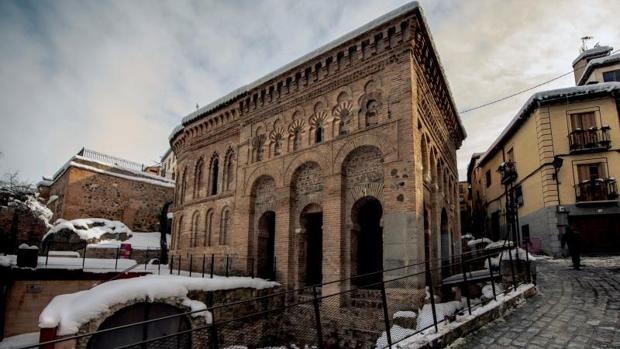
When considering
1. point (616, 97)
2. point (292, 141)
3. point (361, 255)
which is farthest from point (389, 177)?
point (616, 97)

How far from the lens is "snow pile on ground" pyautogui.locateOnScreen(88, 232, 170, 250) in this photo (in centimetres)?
2252

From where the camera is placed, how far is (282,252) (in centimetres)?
1312

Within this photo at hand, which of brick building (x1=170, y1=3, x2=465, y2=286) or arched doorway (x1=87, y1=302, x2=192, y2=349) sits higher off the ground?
Result: brick building (x1=170, y1=3, x2=465, y2=286)

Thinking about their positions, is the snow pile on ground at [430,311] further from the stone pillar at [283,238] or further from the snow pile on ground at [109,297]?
the snow pile on ground at [109,297]

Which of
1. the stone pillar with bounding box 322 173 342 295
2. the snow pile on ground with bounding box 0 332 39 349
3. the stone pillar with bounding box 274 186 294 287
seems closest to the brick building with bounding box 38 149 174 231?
the snow pile on ground with bounding box 0 332 39 349

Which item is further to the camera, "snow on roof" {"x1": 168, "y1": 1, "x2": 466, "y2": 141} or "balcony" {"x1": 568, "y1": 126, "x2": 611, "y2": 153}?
"balcony" {"x1": 568, "y1": 126, "x2": 611, "y2": 153}

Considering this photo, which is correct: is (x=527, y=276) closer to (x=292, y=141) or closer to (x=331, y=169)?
(x=331, y=169)

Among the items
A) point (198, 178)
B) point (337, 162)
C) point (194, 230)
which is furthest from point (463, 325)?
point (198, 178)

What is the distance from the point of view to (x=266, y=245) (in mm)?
14742

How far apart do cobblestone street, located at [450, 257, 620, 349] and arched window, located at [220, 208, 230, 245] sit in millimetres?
11700

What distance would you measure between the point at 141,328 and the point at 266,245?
5.87 metres

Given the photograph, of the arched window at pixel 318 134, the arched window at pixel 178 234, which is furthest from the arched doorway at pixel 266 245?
the arched window at pixel 178 234

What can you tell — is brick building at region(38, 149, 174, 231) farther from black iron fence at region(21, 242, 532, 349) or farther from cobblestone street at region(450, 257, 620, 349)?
cobblestone street at region(450, 257, 620, 349)

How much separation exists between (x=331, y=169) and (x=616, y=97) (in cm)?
1605
